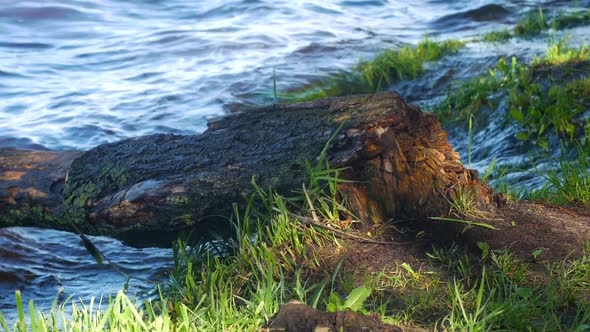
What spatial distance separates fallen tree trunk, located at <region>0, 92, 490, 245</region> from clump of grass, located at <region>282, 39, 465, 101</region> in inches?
205

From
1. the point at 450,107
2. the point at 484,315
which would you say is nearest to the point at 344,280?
the point at 484,315

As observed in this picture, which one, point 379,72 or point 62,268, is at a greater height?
point 379,72

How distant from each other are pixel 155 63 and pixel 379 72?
320 cm

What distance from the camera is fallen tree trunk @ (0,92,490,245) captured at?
4.00 metres

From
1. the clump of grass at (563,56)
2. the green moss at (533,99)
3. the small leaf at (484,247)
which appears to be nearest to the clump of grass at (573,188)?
the small leaf at (484,247)

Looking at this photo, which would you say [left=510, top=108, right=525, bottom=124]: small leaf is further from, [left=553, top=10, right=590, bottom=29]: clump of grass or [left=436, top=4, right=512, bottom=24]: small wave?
[left=436, top=4, right=512, bottom=24]: small wave

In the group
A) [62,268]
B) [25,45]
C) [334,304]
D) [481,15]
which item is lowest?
[62,268]

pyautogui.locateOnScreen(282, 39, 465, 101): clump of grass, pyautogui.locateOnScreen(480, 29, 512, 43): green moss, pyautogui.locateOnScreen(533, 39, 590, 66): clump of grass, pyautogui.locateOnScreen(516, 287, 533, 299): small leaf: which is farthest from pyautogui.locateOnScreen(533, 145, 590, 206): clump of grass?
pyautogui.locateOnScreen(480, 29, 512, 43): green moss

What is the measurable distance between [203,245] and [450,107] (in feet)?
13.8

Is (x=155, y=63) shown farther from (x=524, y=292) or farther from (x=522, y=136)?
(x=524, y=292)

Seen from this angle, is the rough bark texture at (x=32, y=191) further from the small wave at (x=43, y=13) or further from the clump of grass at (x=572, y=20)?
the small wave at (x=43, y=13)

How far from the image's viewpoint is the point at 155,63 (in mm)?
11102

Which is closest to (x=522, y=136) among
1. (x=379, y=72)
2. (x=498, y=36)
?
(x=379, y=72)

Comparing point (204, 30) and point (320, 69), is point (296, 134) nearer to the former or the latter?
point (320, 69)
